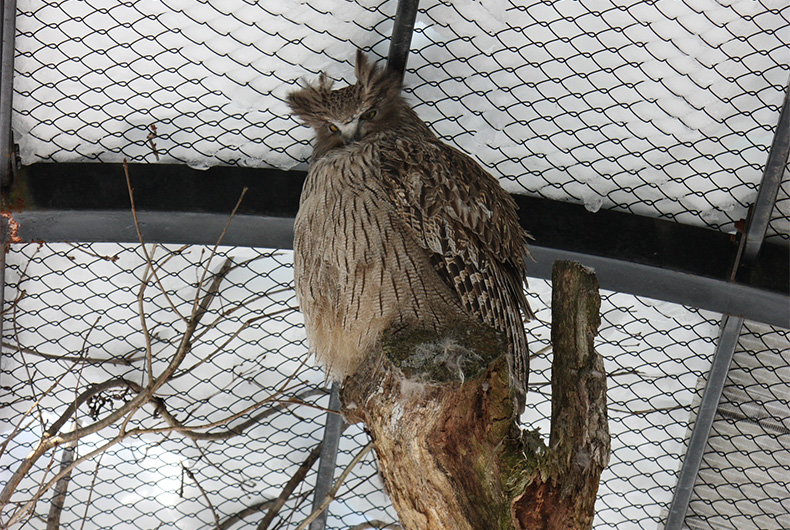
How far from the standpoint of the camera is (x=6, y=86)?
3.07 metres

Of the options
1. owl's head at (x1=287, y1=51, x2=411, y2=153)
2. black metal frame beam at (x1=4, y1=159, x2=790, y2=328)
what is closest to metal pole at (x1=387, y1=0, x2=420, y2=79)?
owl's head at (x1=287, y1=51, x2=411, y2=153)

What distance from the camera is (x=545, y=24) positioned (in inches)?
127

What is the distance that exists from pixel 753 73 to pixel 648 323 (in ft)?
4.10


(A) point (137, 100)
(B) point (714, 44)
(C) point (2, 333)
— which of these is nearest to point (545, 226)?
(B) point (714, 44)

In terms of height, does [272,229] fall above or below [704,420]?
above

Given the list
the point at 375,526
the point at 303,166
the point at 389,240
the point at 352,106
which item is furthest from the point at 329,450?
the point at 352,106

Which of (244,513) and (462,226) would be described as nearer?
(462,226)

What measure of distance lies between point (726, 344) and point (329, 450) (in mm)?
1955

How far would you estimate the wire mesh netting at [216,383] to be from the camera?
3.78m

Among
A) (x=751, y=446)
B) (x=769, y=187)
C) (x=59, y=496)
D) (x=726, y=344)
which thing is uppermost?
A: (x=769, y=187)

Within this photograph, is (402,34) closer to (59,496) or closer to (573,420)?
(573,420)

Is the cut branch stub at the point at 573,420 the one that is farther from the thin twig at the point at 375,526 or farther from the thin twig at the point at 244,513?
the thin twig at the point at 244,513

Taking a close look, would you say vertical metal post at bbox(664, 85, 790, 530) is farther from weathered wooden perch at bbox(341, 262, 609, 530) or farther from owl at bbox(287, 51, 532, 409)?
weathered wooden perch at bbox(341, 262, 609, 530)

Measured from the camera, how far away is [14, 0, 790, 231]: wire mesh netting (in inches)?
125
